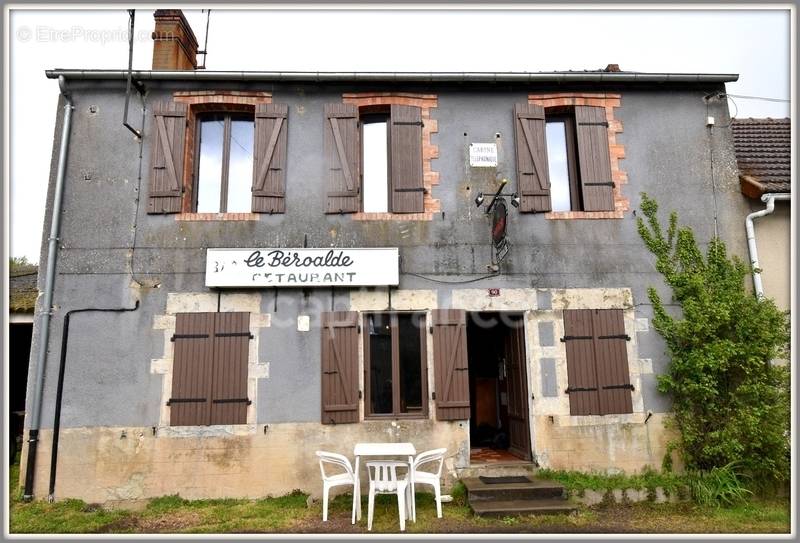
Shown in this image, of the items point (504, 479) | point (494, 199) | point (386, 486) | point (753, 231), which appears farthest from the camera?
point (753, 231)

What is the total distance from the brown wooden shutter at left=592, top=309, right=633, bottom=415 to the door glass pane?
2.73 m

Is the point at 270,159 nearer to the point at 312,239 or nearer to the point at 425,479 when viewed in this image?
the point at 312,239

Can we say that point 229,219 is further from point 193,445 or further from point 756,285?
point 756,285

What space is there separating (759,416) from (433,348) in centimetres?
402

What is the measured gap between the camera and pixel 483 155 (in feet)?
24.6

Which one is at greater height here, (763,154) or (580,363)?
(763,154)

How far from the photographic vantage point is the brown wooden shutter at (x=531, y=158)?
290 inches

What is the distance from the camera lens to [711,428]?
669cm

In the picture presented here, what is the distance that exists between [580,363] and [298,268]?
3.90 meters

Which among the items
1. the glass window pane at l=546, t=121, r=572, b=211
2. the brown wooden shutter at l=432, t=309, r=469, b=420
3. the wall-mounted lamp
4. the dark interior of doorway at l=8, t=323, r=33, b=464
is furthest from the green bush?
the dark interior of doorway at l=8, t=323, r=33, b=464

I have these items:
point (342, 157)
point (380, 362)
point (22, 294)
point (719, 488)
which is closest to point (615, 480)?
point (719, 488)

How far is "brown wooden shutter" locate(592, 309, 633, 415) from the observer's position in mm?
6934

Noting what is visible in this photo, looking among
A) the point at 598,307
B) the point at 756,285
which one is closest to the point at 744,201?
the point at 756,285

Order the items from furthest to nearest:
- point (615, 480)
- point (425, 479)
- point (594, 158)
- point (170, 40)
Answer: point (170, 40)
point (594, 158)
point (615, 480)
point (425, 479)
